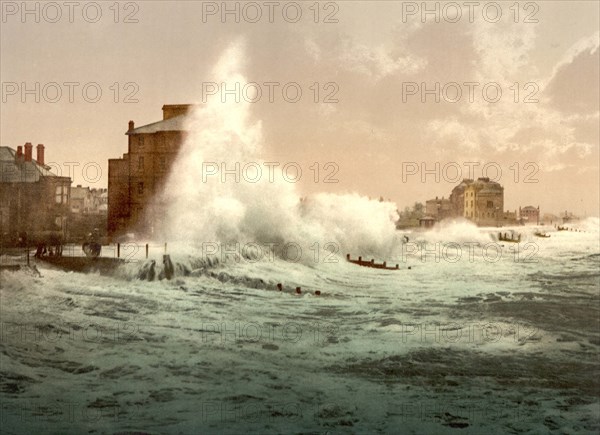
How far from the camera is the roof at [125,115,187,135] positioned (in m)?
3.74

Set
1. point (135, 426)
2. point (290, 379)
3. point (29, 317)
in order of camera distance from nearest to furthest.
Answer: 1. point (135, 426)
2. point (290, 379)
3. point (29, 317)

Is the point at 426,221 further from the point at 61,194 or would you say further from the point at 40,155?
the point at 40,155

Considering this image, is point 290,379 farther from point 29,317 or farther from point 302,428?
point 29,317

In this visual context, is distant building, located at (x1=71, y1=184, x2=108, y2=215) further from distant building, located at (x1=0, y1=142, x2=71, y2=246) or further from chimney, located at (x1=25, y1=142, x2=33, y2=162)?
chimney, located at (x1=25, y1=142, x2=33, y2=162)

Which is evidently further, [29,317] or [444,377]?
[29,317]

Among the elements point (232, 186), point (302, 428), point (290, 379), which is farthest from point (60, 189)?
point (302, 428)

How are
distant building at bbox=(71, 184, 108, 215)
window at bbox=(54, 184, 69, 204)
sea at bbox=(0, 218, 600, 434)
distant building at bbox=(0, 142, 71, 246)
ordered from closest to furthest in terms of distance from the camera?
sea at bbox=(0, 218, 600, 434) → distant building at bbox=(71, 184, 108, 215) → distant building at bbox=(0, 142, 71, 246) → window at bbox=(54, 184, 69, 204)

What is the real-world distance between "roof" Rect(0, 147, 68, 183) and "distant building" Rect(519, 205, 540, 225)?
3805mm

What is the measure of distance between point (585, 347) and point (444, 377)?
129 centimetres

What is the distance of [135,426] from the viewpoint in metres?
2.98

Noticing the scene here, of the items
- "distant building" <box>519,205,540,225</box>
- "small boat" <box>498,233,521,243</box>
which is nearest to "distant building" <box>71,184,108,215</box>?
"small boat" <box>498,233,521,243</box>

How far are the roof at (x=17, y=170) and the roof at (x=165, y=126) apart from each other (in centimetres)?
72

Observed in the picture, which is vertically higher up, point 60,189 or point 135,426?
point 60,189

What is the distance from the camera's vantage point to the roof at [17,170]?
3674 millimetres
